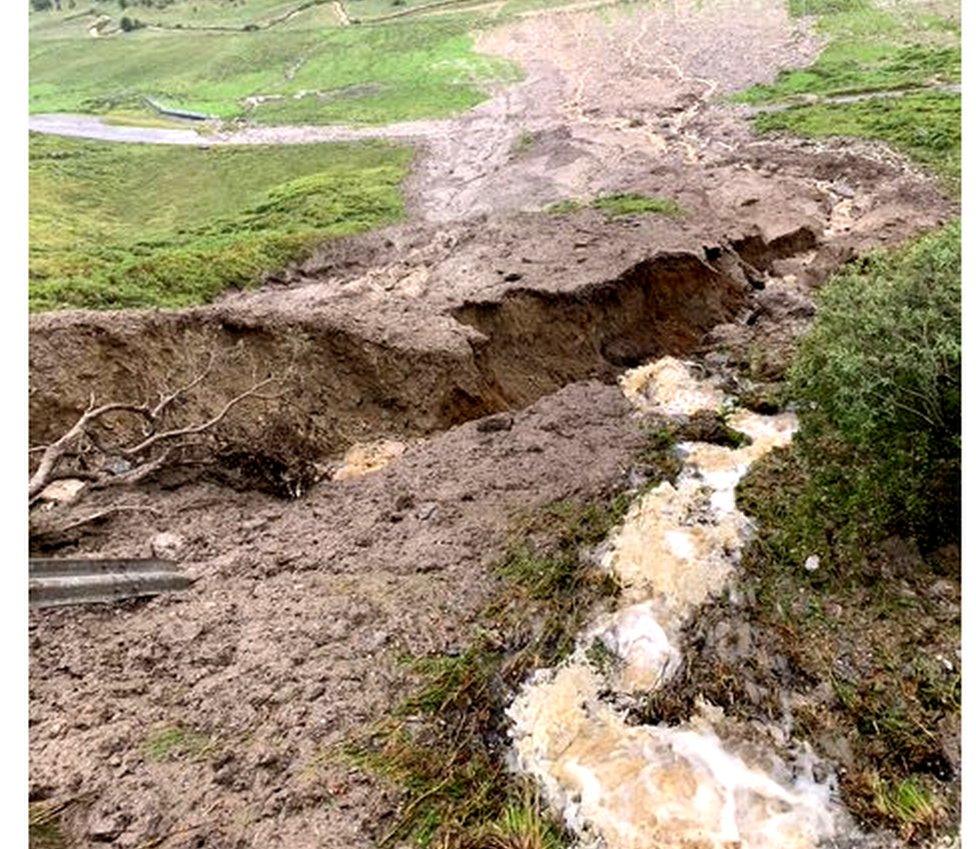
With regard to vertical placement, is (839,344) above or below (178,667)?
above

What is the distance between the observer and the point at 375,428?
757 inches

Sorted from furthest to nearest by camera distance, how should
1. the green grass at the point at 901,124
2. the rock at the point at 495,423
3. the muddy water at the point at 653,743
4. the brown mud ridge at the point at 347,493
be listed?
the green grass at the point at 901,124 → the rock at the point at 495,423 → the brown mud ridge at the point at 347,493 → the muddy water at the point at 653,743

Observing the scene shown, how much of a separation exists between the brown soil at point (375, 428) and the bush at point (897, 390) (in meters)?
4.50

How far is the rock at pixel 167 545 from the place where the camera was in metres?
14.1

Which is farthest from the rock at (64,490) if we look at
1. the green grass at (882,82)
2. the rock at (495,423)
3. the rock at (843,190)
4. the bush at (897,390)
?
the green grass at (882,82)

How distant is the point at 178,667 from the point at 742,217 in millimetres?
25396

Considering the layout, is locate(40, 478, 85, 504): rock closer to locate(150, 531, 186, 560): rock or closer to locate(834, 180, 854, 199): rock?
locate(150, 531, 186, 560): rock

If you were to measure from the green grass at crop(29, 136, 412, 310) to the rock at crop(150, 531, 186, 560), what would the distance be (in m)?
10.9

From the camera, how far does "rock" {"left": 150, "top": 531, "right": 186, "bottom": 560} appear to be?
14.1 metres

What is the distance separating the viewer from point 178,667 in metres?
11.7

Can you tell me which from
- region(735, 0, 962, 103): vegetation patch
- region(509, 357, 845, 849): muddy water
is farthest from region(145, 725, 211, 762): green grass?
region(735, 0, 962, 103): vegetation patch

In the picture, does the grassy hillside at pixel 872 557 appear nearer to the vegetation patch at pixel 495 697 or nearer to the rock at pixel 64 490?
the vegetation patch at pixel 495 697

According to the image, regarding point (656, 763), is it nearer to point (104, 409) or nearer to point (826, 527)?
point (826, 527)

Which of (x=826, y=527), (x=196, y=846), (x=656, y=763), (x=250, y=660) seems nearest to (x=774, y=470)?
(x=826, y=527)
